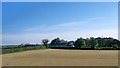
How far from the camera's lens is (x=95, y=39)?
445ft

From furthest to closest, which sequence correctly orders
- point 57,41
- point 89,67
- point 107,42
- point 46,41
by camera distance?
point 57,41, point 46,41, point 107,42, point 89,67

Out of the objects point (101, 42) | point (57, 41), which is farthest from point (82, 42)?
point (57, 41)

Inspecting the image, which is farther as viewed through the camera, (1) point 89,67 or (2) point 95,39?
(2) point 95,39

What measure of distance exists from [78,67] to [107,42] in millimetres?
99957

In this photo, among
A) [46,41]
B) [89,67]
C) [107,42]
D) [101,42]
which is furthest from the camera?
[46,41]

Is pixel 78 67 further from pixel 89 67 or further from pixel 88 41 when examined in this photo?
pixel 88 41

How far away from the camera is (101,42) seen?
128 metres

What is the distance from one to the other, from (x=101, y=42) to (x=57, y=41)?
49.6m

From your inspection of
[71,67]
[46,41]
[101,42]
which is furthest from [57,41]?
[71,67]

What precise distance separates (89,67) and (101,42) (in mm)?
109781

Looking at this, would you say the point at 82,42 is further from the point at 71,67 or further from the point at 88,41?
the point at 71,67

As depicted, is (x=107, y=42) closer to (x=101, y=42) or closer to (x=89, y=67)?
(x=101, y=42)

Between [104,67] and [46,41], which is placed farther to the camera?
[46,41]

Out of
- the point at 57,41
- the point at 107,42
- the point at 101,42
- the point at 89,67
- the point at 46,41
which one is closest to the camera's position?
the point at 89,67
